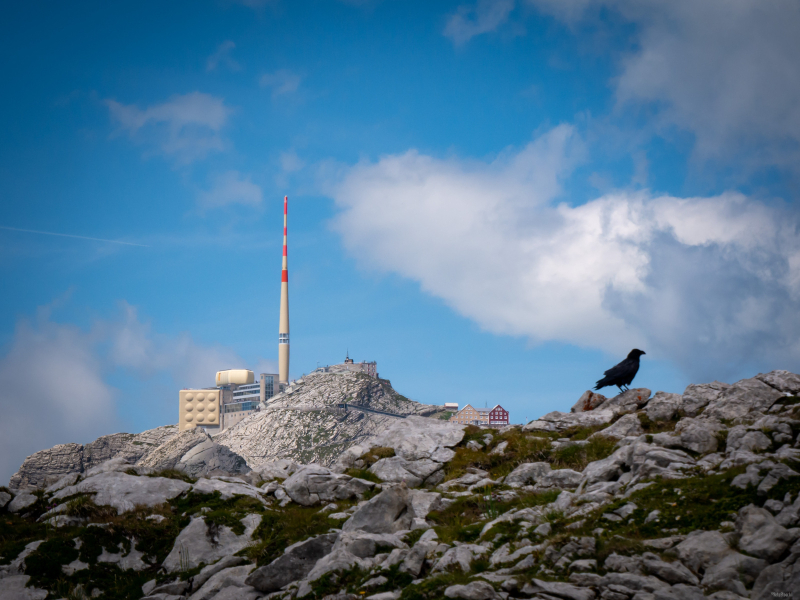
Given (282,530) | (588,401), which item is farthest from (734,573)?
(588,401)

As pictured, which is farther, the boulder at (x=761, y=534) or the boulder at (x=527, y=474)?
the boulder at (x=527, y=474)

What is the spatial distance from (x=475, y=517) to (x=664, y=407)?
881 cm

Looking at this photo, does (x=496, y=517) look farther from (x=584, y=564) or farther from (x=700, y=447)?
(x=700, y=447)

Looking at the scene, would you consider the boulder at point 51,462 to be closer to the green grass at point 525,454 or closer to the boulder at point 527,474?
the green grass at point 525,454

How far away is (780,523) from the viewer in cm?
940

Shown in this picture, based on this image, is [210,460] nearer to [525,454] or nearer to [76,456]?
[525,454]

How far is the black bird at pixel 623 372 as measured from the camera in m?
22.0

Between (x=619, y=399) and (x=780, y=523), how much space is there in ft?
43.5

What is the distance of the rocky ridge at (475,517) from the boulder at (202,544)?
5 cm

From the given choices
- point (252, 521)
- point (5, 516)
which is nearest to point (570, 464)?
point (252, 521)

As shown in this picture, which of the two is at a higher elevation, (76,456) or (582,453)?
(76,456)

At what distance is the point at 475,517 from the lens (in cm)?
1445

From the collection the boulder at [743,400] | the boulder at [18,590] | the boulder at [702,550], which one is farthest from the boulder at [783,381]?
the boulder at [18,590]

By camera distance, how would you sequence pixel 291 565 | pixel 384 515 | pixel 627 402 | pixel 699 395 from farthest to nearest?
pixel 627 402 → pixel 699 395 → pixel 384 515 → pixel 291 565
